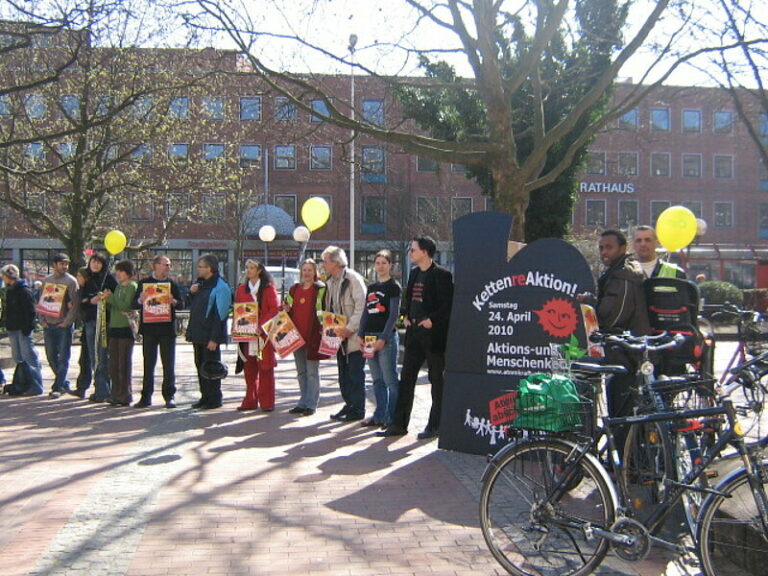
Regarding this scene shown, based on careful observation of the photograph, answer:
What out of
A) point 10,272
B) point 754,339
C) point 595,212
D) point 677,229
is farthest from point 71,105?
point 595,212

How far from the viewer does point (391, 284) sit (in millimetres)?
8344

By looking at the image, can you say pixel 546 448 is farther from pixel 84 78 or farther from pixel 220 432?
pixel 84 78

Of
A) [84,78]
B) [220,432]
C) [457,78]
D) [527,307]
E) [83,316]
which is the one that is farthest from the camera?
[84,78]

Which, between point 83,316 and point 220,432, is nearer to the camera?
point 220,432

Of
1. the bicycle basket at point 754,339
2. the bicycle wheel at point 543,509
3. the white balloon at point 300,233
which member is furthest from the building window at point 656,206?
the bicycle wheel at point 543,509

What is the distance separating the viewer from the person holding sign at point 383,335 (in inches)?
322

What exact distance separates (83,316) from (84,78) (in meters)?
11.6

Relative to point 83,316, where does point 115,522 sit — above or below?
below

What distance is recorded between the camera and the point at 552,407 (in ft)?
13.0

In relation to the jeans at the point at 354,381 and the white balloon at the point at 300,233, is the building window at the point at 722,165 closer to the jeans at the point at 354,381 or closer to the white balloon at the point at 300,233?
the white balloon at the point at 300,233

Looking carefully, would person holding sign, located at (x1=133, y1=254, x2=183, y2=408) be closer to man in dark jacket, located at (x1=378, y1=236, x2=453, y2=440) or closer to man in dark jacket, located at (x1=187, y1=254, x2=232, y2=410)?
man in dark jacket, located at (x1=187, y1=254, x2=232, y2=410)

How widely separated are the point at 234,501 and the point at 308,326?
12.5 ft

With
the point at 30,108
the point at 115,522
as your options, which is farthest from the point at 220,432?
the point at 30,108

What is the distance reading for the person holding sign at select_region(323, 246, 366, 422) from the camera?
872 centimetres
